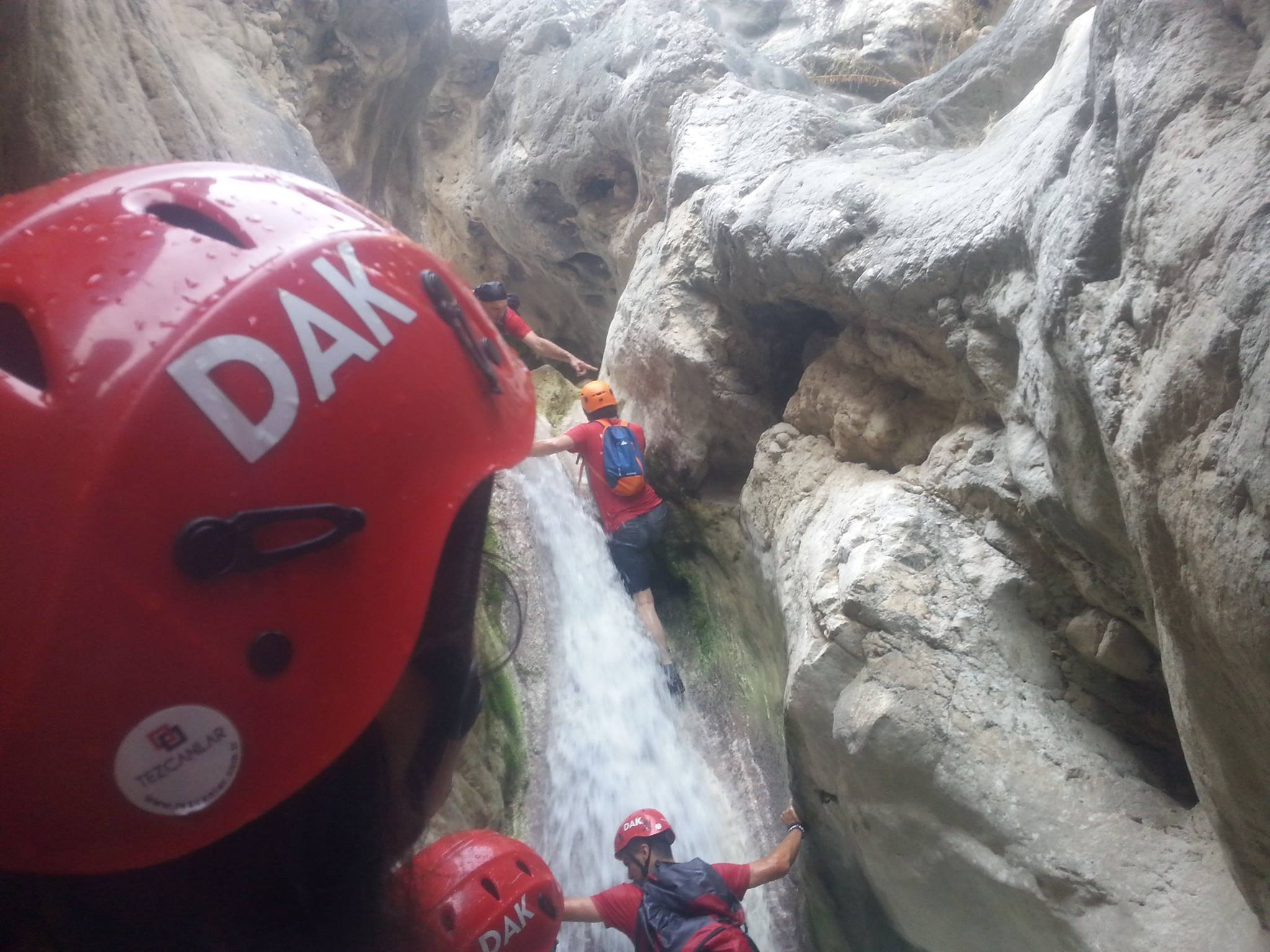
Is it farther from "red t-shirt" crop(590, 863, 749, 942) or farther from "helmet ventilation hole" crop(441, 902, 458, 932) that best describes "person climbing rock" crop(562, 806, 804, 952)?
"helmet ventilation hole" crop(441, 902, 458, 932)

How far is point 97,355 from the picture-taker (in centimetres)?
90

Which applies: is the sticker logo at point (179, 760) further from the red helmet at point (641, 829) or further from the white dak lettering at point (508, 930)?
the red helmet at point (641, 829)

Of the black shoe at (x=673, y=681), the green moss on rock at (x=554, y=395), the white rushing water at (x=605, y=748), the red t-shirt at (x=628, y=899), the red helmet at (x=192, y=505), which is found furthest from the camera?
the green moss on rock at (x=554, y=395)

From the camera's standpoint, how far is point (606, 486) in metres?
4.85

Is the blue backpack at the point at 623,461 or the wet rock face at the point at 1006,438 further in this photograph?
the blue backpack at the point at 623,461

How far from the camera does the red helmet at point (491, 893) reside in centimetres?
195

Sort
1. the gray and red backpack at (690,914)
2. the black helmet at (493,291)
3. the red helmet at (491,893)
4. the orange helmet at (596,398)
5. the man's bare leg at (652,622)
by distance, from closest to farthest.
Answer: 1. the red helmet at (491,893)
2. the gray and red backpack at (690,914)
3. the man's bare leg at (652,622)
4. the orange helmet at (596,398)
5. the black helmet at (493,291)

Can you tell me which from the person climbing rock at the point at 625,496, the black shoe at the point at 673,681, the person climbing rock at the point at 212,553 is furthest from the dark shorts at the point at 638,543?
the person climbing rock at the point at 212,553

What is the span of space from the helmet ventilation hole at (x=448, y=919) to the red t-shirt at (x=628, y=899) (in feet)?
4.50

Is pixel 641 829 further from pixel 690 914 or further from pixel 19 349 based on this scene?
pixel 19 349

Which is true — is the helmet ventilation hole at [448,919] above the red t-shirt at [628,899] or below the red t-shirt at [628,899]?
above

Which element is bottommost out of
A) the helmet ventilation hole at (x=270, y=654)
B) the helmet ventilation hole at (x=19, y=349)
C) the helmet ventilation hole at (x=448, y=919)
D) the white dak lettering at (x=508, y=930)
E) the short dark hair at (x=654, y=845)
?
the short dark hair at (x=654, y=845)

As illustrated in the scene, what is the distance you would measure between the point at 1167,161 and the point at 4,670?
1989 millimetres

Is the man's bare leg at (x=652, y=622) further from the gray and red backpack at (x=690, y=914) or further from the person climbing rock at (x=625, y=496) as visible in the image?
the gray and red backpack at (x=690, y=914)
